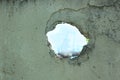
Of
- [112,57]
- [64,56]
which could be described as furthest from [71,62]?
[112,57]

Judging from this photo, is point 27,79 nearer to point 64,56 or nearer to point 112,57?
point 64,56

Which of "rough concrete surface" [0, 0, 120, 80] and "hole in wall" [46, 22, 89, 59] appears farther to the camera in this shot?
"hole in wall" [46, 22, 89, 59]

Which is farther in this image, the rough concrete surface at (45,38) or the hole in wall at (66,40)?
the hole in wall at (66,40)
